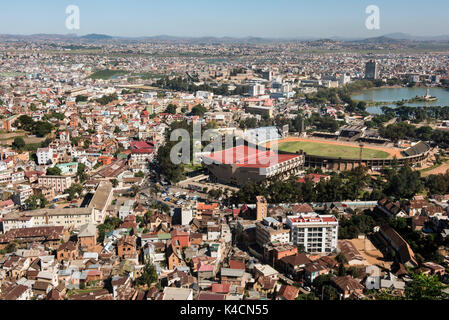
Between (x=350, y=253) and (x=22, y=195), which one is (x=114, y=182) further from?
(x=350, y=253)

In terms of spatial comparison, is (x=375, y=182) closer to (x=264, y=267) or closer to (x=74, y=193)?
(x=264, y=267)

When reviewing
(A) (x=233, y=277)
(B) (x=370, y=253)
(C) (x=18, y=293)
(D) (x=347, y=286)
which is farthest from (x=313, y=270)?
(C) (x=18, y=293)

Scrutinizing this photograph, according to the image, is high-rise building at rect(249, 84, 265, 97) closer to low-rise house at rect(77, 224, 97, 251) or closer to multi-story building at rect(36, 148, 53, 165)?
multi-story building at rect(36, 148, 53, 165)

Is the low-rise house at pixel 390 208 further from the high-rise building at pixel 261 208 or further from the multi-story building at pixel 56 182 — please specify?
the multi-story building at pixel 56 182

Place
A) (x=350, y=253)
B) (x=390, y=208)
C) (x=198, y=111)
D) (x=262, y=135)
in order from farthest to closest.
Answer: (x=198, y=111)
(x=262, y=135)
(x=390, y=208)
(x=350, y=253)

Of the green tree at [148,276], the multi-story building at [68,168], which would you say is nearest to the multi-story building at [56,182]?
the multi-story building at [68,168]
